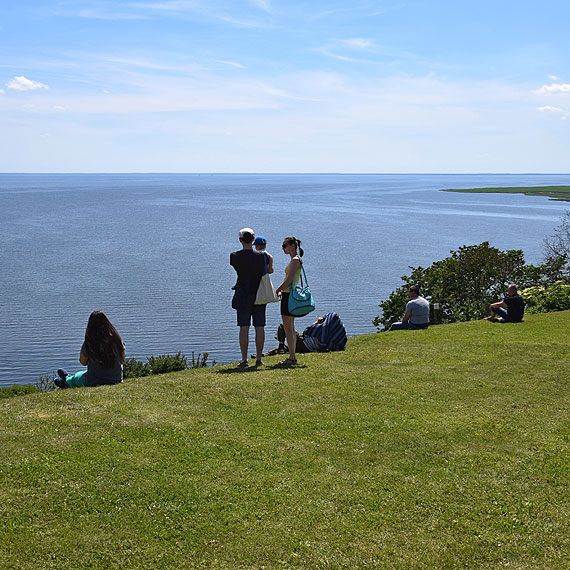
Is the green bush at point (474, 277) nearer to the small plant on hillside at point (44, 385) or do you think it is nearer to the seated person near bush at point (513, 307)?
the seated person near bush at point (513, 307)

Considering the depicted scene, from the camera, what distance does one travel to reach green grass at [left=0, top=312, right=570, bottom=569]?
16.7 ft

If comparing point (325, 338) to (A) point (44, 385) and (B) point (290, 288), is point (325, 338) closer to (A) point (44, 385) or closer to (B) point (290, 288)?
(B) point (290, 288)

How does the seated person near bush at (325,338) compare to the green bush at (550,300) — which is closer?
the seated person near bush at (325,338)

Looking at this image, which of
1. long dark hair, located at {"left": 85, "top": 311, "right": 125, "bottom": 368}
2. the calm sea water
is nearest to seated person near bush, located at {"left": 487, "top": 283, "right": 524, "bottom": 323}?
long dark hair, located at {"left": 85, "top": 311, "right": 125, "bottom": 368}

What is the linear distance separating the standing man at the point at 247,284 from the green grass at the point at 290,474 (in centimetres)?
175

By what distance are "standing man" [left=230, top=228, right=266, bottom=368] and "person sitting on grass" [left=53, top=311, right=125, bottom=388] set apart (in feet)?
7.06

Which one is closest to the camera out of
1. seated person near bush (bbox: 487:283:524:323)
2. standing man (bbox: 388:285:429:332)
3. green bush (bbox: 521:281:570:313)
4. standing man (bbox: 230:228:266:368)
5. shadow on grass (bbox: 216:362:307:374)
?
shadow on grass (bbox: 216:362:307:374)

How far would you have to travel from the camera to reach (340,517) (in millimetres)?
5570

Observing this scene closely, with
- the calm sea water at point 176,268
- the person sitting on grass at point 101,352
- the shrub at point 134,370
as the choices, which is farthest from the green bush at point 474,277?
the person sitting on grass at point 101,352

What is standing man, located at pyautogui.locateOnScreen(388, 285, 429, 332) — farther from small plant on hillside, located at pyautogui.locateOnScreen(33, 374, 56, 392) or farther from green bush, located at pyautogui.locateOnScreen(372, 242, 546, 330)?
small plant on hillside, located at pyautogui.locateOnScreen(33, 374, 56, 392)

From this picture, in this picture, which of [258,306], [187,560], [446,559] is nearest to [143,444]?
[187,560]

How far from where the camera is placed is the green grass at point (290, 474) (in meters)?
5.10

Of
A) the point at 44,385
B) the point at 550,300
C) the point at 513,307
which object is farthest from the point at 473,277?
the point at 44,385

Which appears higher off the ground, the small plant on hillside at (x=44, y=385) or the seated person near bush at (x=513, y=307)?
the seated person near bush at (x=513, y=307)
